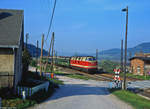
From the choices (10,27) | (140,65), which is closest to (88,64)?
→ (140,65)

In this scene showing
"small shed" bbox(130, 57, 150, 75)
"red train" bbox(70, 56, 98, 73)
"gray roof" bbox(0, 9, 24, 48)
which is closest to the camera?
"gray roof" bbox(0, 9, 24, 48)

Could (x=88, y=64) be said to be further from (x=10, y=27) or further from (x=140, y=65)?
(x=10, y=27)

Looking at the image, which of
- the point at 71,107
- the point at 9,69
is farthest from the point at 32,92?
the point at 71,107

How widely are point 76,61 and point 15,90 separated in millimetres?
32386

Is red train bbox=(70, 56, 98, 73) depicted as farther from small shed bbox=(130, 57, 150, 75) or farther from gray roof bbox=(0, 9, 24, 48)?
gray roof bbox=(0, 9, 24, 48)

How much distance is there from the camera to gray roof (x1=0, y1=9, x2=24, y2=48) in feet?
43.3

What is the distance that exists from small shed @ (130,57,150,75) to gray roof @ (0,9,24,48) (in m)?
32.1

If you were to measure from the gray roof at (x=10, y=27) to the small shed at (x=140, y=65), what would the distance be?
32.1 meters

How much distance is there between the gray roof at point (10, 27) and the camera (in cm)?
1318

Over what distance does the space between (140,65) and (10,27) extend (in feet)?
114

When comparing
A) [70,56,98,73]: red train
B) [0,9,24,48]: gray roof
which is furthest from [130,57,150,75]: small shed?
[0,9,24,48]: gray roof

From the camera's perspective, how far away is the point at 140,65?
4334 centimetres

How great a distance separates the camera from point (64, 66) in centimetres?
5466

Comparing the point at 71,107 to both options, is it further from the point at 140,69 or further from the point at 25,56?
the point at 140,69
